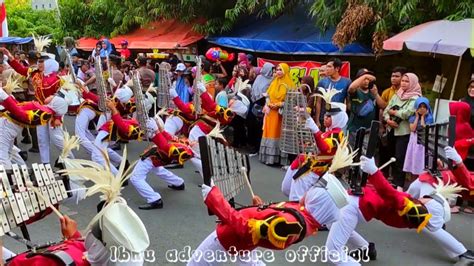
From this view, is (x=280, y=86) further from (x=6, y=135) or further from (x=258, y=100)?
(x=6, y=135)

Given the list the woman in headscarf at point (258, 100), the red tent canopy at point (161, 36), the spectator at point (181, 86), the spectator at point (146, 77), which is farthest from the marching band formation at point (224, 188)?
the red tent canopy at point (161, 36)

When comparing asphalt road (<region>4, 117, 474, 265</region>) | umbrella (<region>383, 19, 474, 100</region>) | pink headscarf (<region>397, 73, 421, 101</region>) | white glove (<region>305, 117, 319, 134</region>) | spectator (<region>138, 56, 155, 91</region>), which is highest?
umbrella (<region>383, 19, 474, 100</region>)

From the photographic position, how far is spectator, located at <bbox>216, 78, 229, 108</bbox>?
8172mm

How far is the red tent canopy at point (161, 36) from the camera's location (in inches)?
491

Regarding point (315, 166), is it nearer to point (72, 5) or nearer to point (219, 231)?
point (219, 231)

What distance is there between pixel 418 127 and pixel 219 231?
136 inches

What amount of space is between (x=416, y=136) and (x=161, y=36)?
28.2ft

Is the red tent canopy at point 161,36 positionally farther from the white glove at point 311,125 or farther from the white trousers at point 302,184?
the white glove at point 311,125

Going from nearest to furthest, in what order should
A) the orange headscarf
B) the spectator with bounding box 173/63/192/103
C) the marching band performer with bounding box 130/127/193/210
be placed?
the marching band performer with bounding box 130/127/193/210 < the orange headscarf < the spectator with bounding box 173/63/192/103

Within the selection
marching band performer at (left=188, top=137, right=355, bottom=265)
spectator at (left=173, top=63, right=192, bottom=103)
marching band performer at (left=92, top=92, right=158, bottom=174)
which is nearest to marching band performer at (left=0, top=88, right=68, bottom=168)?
marching band performer at (left=92, top=92, right=158, bottom=174)

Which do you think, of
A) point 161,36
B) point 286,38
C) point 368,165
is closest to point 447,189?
point 368,165

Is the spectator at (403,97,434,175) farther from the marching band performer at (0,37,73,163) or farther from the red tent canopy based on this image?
the red tent canopy

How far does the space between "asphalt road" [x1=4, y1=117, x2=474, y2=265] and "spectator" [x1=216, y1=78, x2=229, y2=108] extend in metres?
1.58

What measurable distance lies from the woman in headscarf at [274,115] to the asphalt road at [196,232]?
1.26 m
